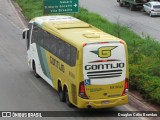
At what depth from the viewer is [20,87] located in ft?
75.4

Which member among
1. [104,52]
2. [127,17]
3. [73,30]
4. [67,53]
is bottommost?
[127,17]

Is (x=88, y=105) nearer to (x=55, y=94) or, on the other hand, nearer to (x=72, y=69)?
(x=72, y=69)

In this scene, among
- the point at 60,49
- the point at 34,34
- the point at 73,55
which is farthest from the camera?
the point at 34,34

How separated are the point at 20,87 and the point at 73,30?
167 inches

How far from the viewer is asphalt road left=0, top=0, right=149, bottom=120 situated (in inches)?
782

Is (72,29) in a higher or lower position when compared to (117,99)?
higher

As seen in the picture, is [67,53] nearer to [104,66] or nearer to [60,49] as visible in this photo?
[60,49]

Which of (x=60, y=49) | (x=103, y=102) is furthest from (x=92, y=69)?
(x=60, y=49)

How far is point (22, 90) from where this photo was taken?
22.4 meters

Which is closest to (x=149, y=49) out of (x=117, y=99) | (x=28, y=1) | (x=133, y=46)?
(x=133, y=46)

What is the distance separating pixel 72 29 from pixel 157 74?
421 cm

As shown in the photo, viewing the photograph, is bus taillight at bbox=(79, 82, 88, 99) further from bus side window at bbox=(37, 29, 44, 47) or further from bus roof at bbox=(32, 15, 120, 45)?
bus side window at bbox=(37, 29, 44, 47)

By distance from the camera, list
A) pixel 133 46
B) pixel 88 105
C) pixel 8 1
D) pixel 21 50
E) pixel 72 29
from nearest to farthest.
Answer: pixel 88 105, pixel 72 29, pixel 133 46, pixel 21 50, pixel 8 1

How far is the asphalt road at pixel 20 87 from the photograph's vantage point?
65.2ft
